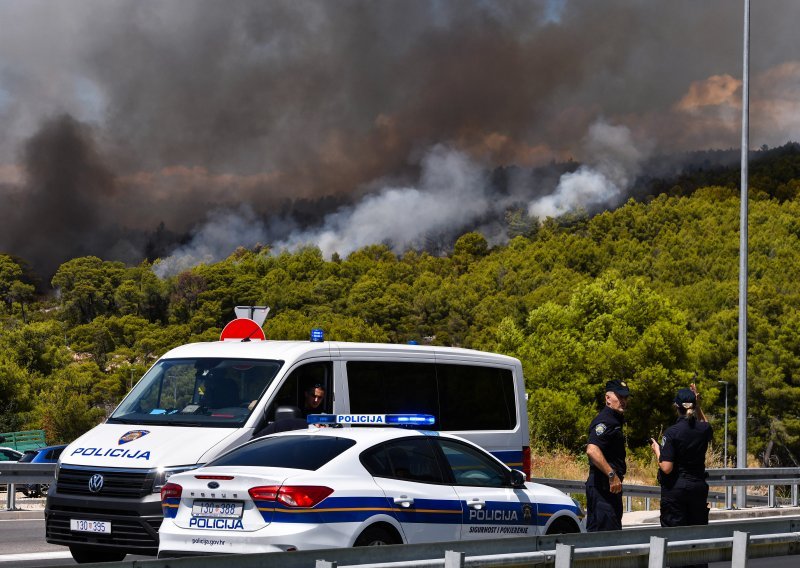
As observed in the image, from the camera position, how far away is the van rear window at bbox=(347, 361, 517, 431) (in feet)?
41.8

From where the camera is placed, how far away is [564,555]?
811 cm

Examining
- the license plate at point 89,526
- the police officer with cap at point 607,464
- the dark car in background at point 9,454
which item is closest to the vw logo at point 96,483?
the license plate at point 89,526

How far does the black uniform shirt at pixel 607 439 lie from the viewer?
1016cm

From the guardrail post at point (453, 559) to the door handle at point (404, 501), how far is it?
162 cm

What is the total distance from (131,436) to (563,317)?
6930 cm

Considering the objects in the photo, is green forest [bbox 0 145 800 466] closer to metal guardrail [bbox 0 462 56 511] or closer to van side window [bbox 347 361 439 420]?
metal guardrail [bbox 0 462 56 511]

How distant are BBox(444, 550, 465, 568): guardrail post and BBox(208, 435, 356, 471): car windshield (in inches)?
65.1

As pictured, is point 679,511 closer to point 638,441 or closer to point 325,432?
point 325,432

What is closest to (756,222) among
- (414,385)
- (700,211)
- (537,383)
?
(700,211)

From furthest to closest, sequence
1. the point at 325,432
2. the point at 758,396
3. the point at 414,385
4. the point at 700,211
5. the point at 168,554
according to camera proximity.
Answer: the point at 700,211 → the point at 758,396 → the point at 414,385 → the point at 325,432 → the point at 168,554

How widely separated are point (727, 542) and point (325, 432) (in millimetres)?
3214

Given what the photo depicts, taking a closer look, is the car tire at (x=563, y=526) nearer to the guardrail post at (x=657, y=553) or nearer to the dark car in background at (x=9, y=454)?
the guardrail post at (x=657, y=553)

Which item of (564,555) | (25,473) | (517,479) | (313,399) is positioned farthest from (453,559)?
(25,473)

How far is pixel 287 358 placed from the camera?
39.7 feet
